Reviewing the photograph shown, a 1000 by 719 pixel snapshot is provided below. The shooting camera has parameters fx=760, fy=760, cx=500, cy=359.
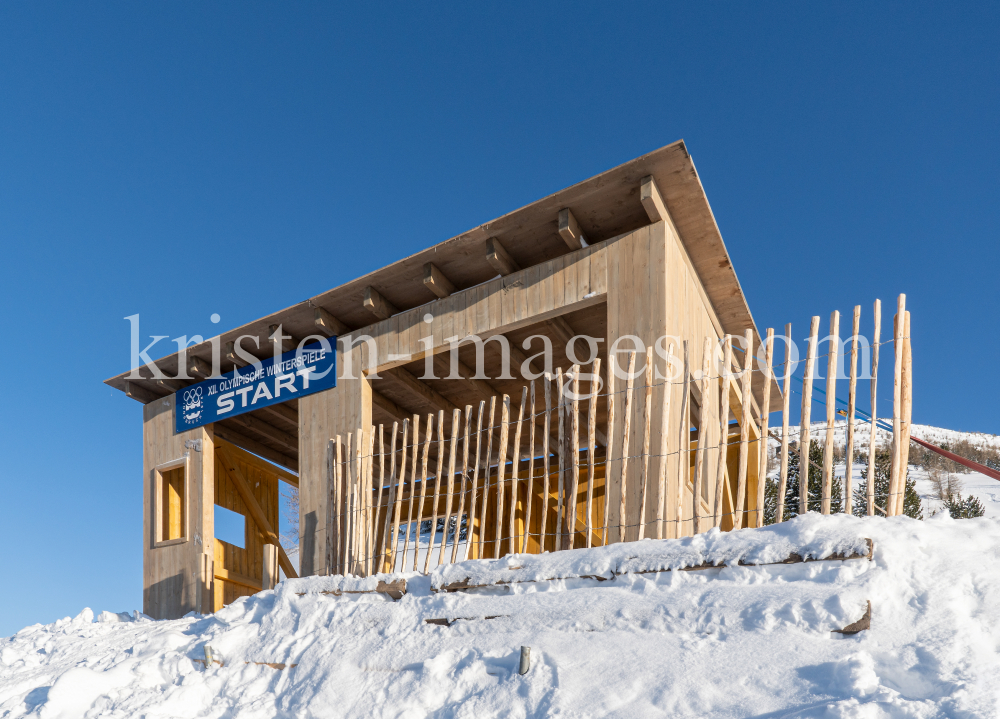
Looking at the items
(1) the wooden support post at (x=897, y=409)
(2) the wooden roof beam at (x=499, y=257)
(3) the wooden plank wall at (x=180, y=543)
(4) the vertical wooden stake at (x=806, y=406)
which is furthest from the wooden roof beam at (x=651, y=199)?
(3) the wooden plank wall at (x=180, y=543)

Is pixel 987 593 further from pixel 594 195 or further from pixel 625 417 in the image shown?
pixel 594 195

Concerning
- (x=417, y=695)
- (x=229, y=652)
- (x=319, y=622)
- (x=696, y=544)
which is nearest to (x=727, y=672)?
(x=696, y=544)

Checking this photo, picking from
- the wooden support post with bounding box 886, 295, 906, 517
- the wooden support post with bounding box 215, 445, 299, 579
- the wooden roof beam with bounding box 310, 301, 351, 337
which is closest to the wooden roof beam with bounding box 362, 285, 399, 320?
the wooden roof beam with bounding box 310, 301, 351, 337

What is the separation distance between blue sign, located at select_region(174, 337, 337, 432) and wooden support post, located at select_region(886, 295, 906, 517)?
22.7 ft

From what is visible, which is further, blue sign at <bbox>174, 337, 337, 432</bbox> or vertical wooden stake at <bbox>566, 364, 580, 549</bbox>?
blue sign at <bbox>174, 337, 337, 432</bbox>

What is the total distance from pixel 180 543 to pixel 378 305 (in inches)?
194

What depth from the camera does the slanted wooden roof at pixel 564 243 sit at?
7.64 meters

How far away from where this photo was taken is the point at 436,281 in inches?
356

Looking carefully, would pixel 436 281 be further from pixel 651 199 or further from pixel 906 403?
pixel 906 403

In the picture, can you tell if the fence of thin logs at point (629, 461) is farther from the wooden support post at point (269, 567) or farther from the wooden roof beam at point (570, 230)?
the wooden roof beam at point (570, 230)

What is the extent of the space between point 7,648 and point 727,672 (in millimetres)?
7814

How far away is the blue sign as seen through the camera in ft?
33.6

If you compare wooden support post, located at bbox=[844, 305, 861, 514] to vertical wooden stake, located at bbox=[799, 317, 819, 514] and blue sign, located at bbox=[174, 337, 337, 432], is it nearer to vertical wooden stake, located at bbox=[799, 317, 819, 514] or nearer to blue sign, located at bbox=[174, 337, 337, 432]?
vertical wooden stake, located at bbox=[799, 317, 819, 514]

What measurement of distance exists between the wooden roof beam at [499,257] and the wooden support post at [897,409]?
443cm
